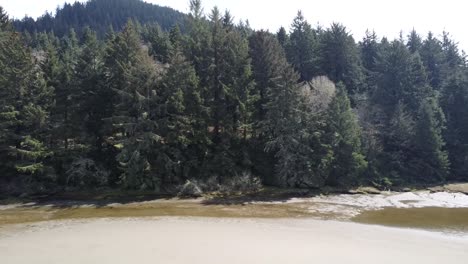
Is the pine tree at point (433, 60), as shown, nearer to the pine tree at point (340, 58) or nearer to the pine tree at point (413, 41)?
the pine tree at point (413, 41)

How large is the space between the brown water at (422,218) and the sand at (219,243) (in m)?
1.71

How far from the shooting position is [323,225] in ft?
76.9

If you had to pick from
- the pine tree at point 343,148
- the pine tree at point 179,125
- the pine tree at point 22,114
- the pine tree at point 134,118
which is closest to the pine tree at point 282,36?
the pine tree at point 343,148

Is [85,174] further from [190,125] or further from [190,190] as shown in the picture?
[190,125]

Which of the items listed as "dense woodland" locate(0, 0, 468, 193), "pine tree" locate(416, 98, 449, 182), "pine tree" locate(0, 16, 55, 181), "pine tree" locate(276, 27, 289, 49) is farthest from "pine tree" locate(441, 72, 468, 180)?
"pine tree" locate(0, 16, 55, 181)

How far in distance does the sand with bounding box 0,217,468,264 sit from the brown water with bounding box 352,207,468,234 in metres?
1.71

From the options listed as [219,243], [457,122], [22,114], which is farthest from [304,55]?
[219,243]

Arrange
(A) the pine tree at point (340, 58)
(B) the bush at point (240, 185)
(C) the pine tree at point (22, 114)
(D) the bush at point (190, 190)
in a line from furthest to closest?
(A) the pine tree at point (340, 58), (B) the bush at point (240, 185), (D) the bush at point (190, 190), (C) the pine tree at point (22, 114)

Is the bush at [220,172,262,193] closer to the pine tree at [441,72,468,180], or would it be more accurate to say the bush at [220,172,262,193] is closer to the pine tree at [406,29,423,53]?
the pine tree at [441,72,468,180]

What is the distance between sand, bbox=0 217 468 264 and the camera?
16.5 metres

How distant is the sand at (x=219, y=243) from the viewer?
16.5 metres

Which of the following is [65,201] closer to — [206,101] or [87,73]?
[87,73]

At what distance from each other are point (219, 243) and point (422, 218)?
587 inches

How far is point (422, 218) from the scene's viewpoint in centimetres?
2595
